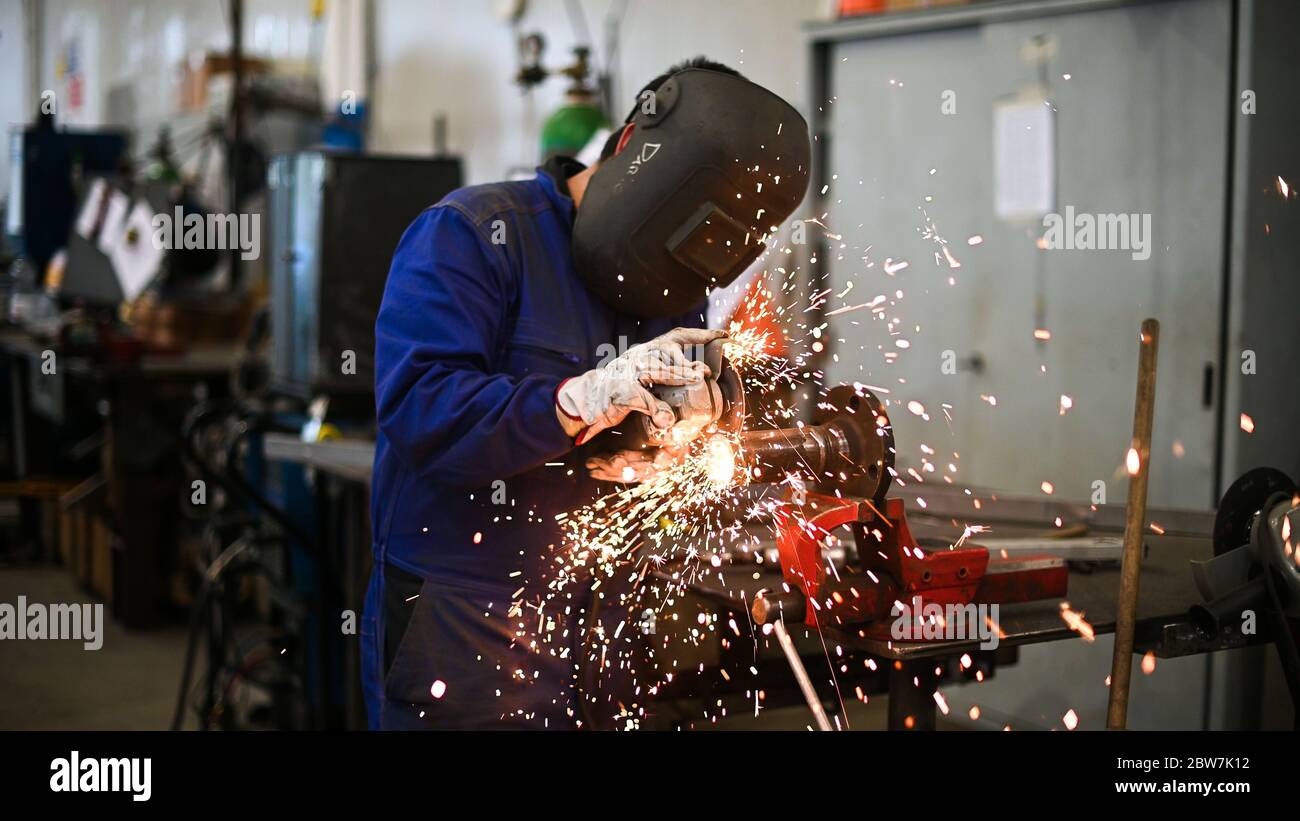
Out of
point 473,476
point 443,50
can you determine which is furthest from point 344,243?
point 443,50

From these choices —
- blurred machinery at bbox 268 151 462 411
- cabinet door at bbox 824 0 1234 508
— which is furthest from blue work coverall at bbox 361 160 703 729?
cabinet door at bbox 824 0 1234 508

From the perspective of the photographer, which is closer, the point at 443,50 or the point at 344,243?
the point at 344,243

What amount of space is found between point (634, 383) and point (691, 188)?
0.33 meters

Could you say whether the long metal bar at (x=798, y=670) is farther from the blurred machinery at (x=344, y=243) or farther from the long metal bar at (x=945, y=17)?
the long metal bar at (x=945, y=17)

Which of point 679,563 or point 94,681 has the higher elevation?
point 679,563

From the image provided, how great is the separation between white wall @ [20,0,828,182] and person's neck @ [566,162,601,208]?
219 centimetres

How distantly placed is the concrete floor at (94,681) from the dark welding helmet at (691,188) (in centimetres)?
262

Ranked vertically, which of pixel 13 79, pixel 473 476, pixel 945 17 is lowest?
pixel 473 476

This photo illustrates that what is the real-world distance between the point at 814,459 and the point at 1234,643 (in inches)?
29.9

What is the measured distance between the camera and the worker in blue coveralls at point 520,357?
1.66m

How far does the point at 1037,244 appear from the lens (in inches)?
137

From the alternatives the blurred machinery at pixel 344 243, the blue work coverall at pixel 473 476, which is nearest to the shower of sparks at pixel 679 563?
the blue work coverall at pixel 473 476

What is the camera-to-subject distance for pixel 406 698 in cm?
180

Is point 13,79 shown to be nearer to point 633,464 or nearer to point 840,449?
point 633,464
